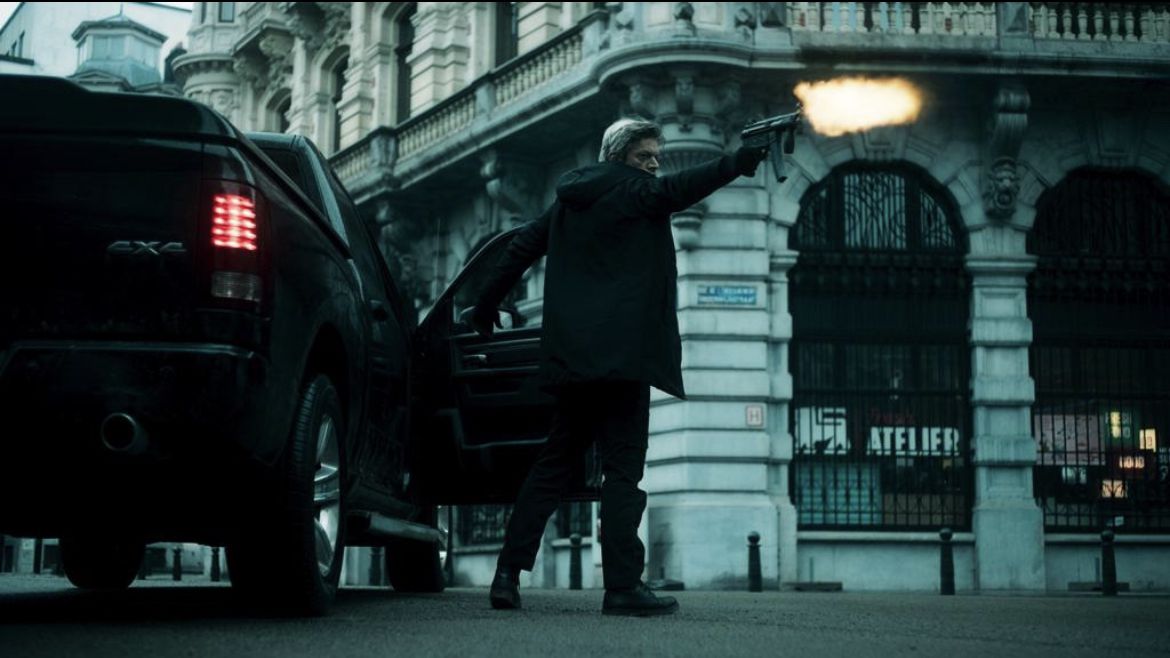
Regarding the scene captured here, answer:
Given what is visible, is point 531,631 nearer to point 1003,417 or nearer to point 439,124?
point 1003,417

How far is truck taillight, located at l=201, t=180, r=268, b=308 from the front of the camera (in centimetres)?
519

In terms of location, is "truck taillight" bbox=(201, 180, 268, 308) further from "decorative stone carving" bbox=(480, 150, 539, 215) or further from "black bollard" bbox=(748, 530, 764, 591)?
"decorative stone carving" bbox=(480, 150, 539, 215)

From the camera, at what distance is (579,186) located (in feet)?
21.0

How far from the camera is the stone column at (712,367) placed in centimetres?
1719

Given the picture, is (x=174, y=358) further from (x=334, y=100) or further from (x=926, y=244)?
(x=334, y=100)

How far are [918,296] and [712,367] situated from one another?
2.46 meters

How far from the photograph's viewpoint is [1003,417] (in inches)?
701

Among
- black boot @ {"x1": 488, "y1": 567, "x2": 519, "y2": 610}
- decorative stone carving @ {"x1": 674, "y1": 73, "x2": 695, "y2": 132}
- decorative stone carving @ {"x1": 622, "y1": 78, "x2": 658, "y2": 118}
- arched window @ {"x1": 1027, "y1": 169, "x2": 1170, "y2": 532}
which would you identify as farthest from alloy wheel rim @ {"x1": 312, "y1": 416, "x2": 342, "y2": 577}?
arched window @ {"x1": 1027, "y1": 169, "x2": 1170, "y2": 532}

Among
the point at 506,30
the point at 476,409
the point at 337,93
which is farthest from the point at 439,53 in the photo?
the point at 476,409

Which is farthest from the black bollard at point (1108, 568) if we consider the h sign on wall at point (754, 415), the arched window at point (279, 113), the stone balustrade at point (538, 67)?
the arched window at point (279, 113)

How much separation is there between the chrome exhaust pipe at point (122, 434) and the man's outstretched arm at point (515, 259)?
2027 millimetres

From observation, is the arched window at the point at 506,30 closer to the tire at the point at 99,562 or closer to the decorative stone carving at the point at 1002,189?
the decorative stone carving at the point at 1002,189

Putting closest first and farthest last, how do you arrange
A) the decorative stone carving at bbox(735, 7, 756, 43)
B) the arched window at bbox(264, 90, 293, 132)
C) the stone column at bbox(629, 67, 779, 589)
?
the stone column at bbox(629, 67, 779, 589)
the decorative stone carving at bbox(735, 7, 756, 43)
the arched window at bbox(264, 90, 293, 132)

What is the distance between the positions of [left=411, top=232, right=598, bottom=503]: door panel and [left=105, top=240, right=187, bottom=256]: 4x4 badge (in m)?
3.23
